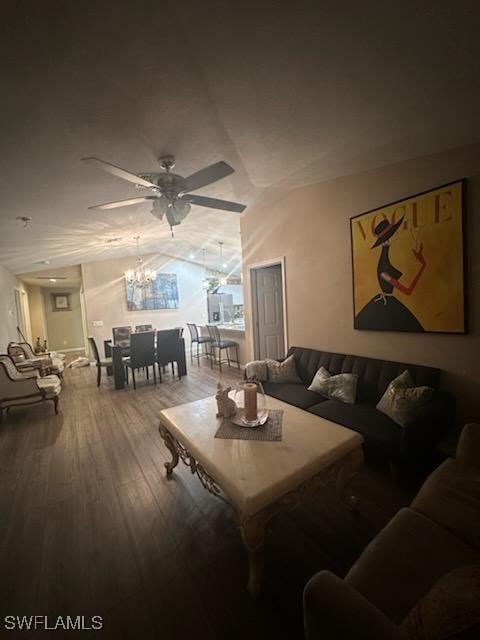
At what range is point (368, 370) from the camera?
2.62 m

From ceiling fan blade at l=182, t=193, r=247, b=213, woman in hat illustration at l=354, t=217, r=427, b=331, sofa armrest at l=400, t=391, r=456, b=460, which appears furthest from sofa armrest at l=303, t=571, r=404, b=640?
ceiling fan blade at l=182, t=193, r=247, b=213

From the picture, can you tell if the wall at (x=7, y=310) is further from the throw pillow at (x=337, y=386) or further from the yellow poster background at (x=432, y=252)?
the yellow poster background at (x=432, y=252)


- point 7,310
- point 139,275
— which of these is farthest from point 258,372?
point 7,310

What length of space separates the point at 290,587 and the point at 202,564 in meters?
0.48

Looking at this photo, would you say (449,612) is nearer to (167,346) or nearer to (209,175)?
(209,175)

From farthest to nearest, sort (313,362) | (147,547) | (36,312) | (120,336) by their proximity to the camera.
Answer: (36,312)
(120,336)
(313,362)
(147,547)

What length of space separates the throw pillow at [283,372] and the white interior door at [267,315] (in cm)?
121

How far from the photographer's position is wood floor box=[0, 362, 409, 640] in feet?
3.90

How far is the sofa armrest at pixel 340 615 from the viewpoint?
66cm

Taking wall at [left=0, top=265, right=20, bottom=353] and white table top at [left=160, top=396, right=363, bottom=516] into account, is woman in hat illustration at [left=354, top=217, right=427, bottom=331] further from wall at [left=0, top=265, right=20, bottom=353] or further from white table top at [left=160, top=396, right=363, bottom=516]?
wall at [left=0, top=265, right=20, bottom=353]

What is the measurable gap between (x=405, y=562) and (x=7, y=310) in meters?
7.02

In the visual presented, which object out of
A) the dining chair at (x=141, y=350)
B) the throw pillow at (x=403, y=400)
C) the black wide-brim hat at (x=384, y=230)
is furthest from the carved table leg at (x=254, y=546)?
the dining chair at (x=141, y=350)

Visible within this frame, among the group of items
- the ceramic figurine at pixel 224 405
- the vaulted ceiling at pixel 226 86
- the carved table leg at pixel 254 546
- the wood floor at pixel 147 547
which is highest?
the vaulted ceiling at pixel 226 86

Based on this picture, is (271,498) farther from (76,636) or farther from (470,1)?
(470,1)
